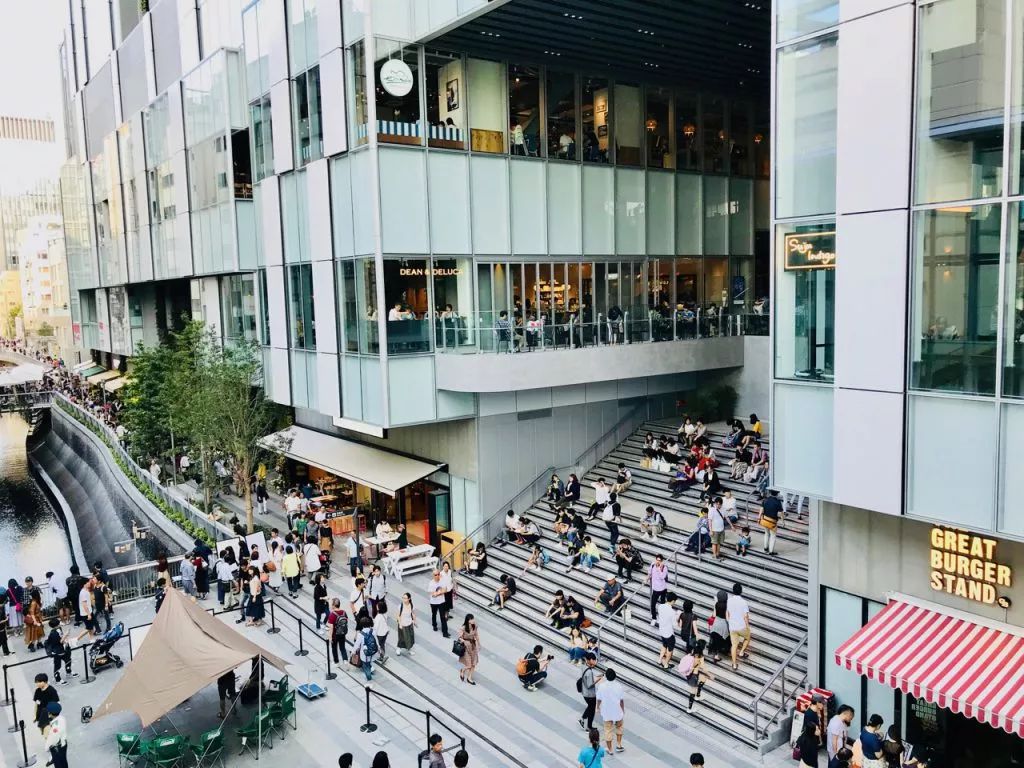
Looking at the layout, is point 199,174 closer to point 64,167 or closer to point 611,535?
point 611,535

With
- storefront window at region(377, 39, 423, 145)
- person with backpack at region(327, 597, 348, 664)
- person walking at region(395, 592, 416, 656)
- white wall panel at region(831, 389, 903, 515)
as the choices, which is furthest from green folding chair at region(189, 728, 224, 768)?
storefront window at region(377, 39, 423, 145)

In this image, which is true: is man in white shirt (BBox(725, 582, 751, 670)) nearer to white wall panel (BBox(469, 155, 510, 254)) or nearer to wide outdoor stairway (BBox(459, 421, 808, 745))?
wide outdoor stairway (BBox(459, 421, 808, 745))

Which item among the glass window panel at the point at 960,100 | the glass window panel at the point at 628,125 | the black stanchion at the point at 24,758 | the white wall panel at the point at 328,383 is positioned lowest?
the black stanchion at the point at 24,758

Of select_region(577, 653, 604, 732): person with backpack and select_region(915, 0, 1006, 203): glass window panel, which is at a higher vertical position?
select_region(915, 0, 1006, 203): glass window panel

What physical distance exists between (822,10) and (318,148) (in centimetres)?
1581

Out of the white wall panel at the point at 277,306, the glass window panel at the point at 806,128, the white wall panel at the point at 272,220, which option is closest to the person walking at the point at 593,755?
the glass window panel at the point at 806,128

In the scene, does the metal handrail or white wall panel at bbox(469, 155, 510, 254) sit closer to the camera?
the metal handrail

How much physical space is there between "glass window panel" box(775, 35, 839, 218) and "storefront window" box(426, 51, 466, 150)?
1138cm

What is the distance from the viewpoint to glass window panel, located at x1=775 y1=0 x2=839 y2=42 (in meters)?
11.7

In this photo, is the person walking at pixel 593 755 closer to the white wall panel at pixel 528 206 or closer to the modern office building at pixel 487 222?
the modern office building at pixel 487 222

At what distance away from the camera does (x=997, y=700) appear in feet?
32.3

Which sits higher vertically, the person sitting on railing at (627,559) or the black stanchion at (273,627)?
the person sitting on railing at (627,559)

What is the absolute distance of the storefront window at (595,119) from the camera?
24188 mm

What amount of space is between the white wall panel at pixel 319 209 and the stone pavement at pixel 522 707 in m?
10.6
